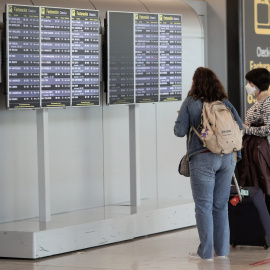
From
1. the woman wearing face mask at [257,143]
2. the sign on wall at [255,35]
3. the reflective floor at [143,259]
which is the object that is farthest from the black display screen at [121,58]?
the sign on wall at [255,35]

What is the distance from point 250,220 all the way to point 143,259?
1.02 m

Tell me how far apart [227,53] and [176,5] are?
0.88 meters

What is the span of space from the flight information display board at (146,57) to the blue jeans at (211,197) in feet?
6.20

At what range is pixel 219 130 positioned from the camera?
600 centimetres

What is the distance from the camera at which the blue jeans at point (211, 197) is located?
602 centimetres

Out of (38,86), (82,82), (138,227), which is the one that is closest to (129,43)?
(82,82)

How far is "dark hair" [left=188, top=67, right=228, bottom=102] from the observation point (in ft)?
20.0

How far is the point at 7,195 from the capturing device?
23.7 ft

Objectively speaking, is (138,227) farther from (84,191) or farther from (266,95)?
(266,95)

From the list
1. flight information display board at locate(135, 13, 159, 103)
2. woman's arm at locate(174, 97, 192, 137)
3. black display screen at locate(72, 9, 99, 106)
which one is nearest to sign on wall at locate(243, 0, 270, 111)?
flight information display board at locate(135, 13, 159, 103)

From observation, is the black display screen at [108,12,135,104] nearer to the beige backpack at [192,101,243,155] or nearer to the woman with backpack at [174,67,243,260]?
the woman with backpack at [174,67,243,260]

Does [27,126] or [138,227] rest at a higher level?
[27,126]

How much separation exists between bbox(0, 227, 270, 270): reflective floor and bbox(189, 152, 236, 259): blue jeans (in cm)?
17

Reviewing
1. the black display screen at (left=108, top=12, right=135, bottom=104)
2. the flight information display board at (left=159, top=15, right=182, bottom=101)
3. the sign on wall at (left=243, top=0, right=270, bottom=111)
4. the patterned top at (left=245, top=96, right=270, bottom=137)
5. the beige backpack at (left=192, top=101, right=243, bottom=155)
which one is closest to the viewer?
the beige backpack at (left=192, top=101, right=243, bottom=155)
